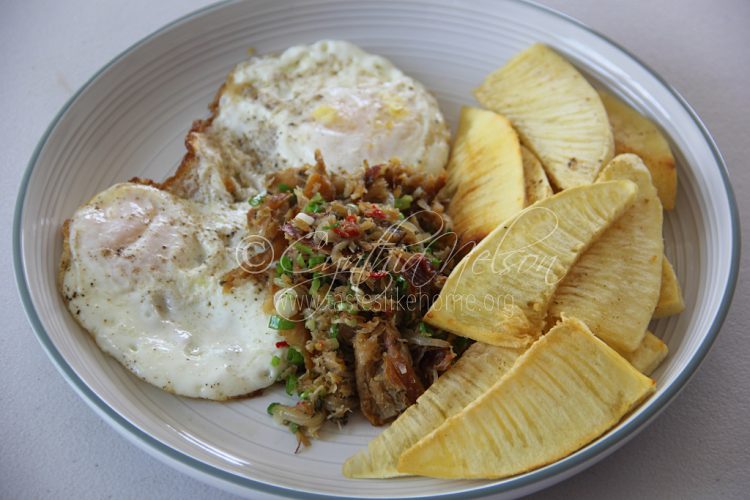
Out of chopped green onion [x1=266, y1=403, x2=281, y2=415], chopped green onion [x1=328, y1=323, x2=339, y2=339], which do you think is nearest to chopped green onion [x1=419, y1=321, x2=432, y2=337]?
chopped green onion [x1=328, y1=323, x2=339, y2=339]

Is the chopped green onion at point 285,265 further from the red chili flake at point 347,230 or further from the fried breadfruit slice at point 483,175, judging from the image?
the fried breadfruit slice at point 483,175

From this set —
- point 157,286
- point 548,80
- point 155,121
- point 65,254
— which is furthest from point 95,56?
point 548,80

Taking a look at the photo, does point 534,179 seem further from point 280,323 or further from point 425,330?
point 280,323

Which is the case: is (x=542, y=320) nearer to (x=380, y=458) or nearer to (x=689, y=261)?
(x=380, y=458)

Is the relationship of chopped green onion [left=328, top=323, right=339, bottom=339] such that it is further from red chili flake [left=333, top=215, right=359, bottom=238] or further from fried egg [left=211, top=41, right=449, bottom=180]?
fried egg [left=211, top=41, right=449, bottom=180]

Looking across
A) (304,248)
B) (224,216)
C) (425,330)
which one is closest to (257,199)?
(224,216)

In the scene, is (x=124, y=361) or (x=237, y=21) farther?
(x=237, y=21)

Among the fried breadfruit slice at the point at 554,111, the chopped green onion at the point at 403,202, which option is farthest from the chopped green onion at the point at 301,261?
the fried breadfruit slice at the point at 554,111
